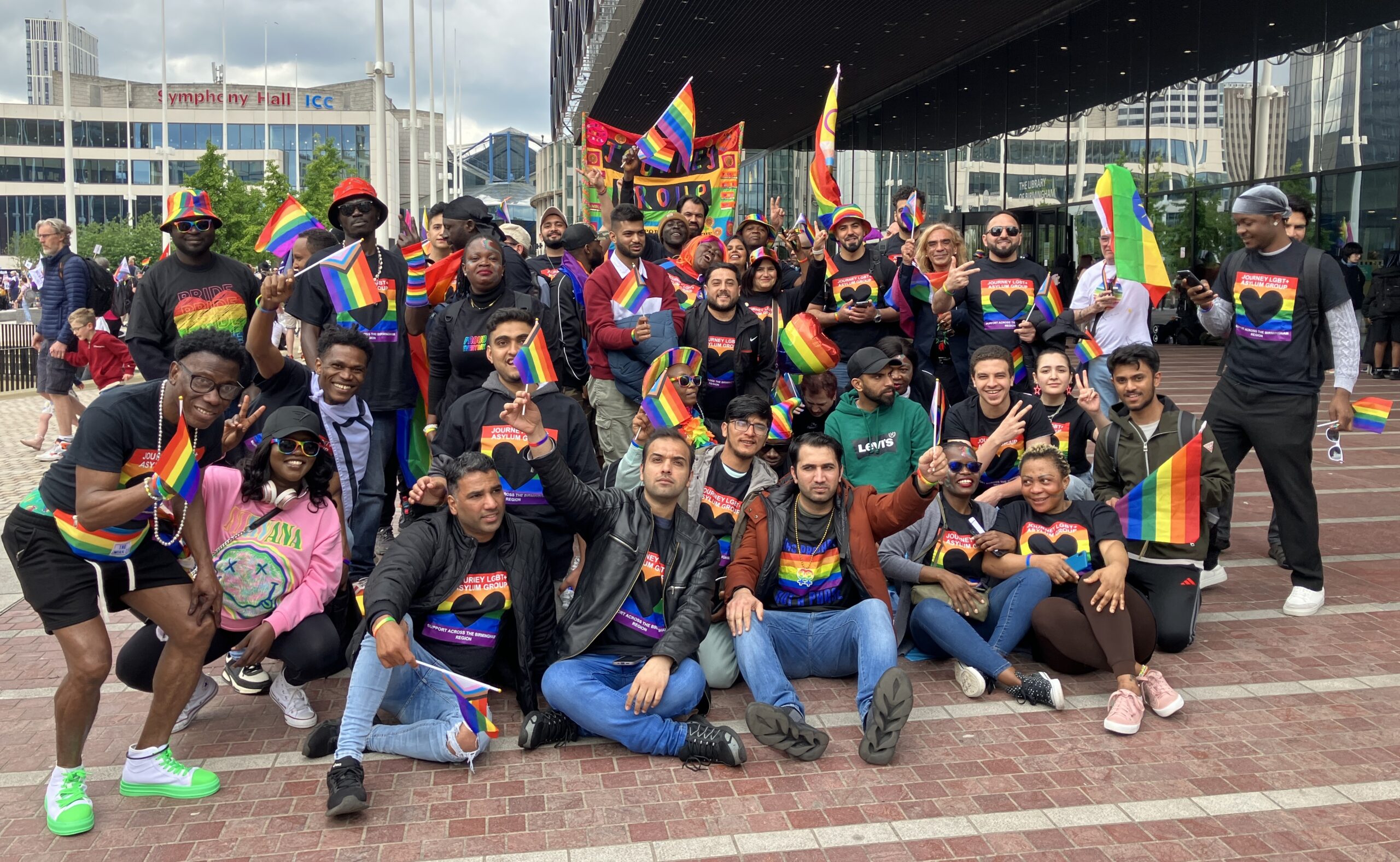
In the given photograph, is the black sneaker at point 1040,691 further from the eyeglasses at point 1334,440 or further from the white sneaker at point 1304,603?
the eyeglasses at point 1334,440

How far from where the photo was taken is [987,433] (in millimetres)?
6152

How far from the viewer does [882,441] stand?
6.28 meters

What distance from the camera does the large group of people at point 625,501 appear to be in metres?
4.29

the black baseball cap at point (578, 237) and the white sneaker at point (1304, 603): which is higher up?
the black baseball cap at point (578, 237)

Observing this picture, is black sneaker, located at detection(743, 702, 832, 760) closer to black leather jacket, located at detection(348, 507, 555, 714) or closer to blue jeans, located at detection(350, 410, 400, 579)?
black leather jacket, located at detection(348, 507, 555, 714)

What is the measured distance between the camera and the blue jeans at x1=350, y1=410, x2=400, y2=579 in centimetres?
643

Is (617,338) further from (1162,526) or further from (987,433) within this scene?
(1162,526)

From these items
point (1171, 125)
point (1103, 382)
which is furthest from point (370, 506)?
point (1171, 125)

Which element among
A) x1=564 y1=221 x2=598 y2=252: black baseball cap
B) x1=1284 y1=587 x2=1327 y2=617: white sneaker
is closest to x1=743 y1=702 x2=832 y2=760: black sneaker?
x1=1284 y1=587 x2=1327 y2=617: white sneaker

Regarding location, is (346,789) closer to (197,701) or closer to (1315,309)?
(197,701)

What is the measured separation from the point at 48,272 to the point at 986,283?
924 centimetres

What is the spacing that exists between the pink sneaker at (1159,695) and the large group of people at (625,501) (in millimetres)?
14

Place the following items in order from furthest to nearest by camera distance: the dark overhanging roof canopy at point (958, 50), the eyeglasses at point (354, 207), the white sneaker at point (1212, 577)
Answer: the dark overhanging roof canopy at point (958, 50) < the white sneaker at point (1212, 577) < the eyeglasses at point (354, 207)

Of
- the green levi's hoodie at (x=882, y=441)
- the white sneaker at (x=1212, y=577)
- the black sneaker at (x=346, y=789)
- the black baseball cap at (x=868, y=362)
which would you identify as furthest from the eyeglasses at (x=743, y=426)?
the white sneaker at (x=1212, y=577)
